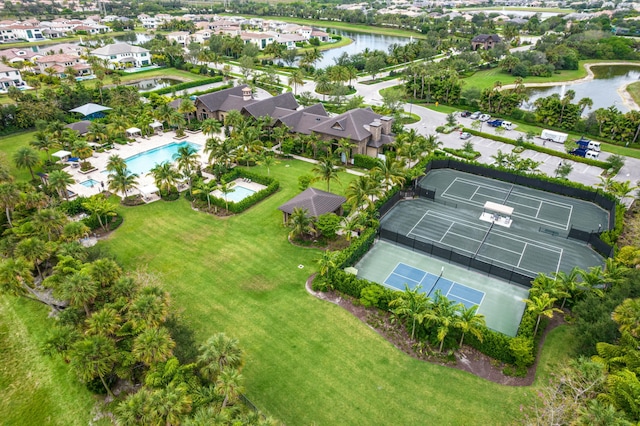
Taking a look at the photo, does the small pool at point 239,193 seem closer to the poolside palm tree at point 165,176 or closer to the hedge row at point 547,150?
the poolside palm tree at point 165,176

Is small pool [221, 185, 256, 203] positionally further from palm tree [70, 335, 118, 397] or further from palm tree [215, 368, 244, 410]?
palm tree [215, 368, 244, 410]

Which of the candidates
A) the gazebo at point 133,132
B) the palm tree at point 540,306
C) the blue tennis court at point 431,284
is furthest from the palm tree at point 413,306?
the gazebo at point 133,132

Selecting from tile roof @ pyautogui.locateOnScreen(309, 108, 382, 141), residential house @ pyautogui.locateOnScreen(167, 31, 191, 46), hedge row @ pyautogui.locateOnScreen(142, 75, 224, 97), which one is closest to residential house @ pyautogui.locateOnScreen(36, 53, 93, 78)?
hedge row @ pyautogui.locateOnScreen(142, 75, 224, 97)

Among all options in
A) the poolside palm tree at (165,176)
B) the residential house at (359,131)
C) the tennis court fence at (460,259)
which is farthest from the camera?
the residential house at (359,131)

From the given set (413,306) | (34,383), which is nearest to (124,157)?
(34,383)

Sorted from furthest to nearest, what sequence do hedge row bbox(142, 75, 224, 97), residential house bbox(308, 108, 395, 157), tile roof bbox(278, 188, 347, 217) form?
hedge row bbox(142, 75, 224, 97) → residential house bbox(308, 108, 395, 157) → tile roof bbox(278, 188, 347, 217)

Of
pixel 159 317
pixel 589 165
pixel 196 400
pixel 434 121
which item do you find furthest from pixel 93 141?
pixel 589 165

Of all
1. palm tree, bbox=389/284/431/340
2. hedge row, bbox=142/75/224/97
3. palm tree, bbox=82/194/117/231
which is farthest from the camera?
hedge row, bbox=142/75/224/97

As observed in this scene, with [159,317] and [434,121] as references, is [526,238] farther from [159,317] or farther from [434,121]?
[434,121]
